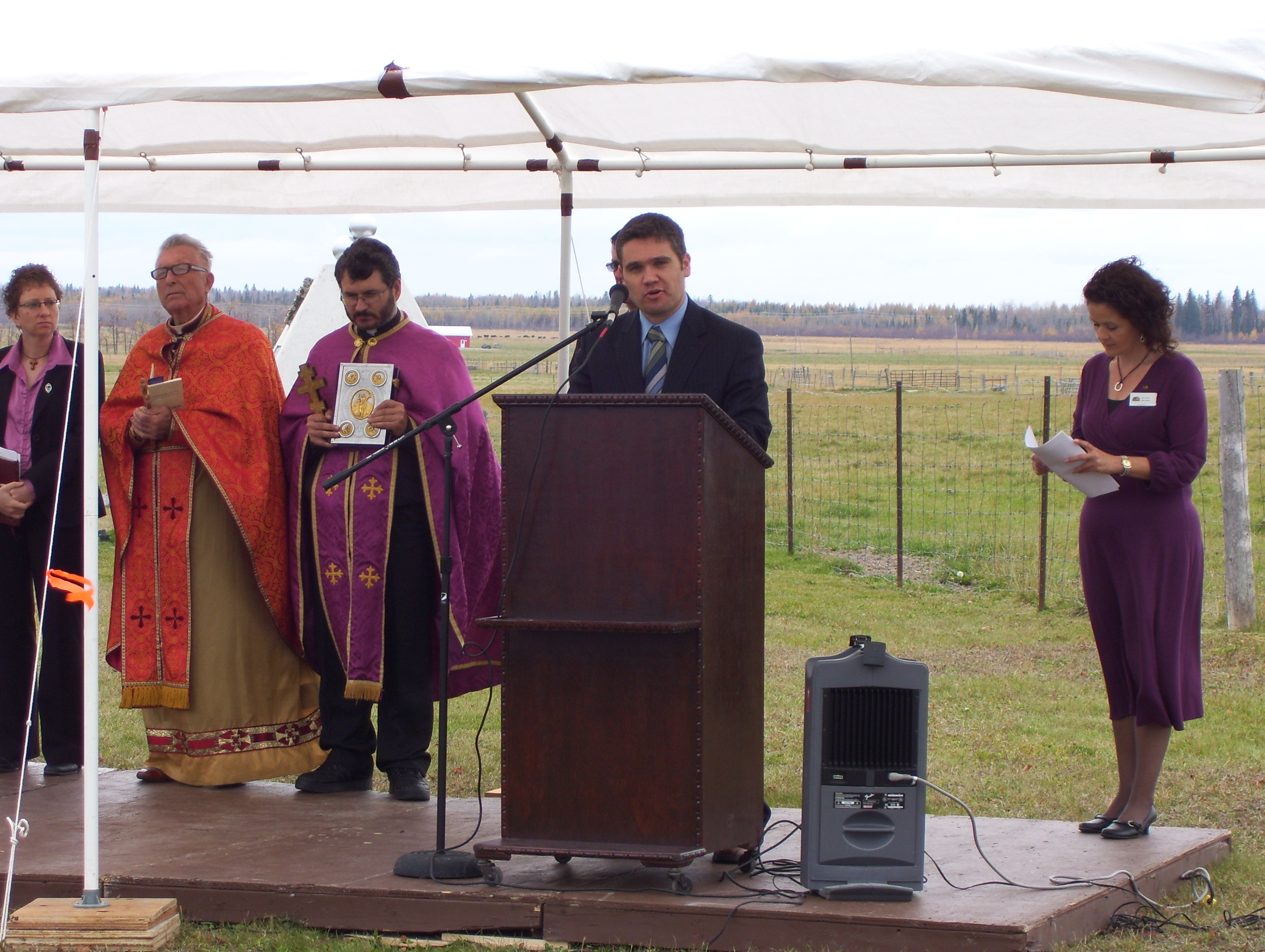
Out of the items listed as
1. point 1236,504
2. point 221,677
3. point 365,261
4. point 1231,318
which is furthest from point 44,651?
point 1231,318

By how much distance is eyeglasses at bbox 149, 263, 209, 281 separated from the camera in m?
5.23

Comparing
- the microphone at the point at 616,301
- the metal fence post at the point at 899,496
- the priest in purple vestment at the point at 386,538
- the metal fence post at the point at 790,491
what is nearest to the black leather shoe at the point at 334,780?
the priest in purple vestment at the point at 386,538

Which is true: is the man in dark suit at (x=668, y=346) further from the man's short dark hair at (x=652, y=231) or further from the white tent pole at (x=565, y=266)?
the white tent pole at (x=565, y=266)

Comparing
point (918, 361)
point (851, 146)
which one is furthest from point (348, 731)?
point (918, 361)

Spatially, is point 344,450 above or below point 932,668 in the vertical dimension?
above

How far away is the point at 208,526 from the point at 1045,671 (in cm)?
530

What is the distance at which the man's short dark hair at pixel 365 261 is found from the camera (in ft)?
A: 16.5

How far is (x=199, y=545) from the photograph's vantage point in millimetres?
5262

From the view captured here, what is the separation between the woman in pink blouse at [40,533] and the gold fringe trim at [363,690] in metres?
1.18

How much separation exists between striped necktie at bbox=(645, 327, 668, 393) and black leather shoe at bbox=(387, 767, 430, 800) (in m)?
1.79

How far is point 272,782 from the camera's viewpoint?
17.8 ft

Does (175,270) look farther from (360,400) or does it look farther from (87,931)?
(87,931)

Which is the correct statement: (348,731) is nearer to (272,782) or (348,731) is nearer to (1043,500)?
(272,782)

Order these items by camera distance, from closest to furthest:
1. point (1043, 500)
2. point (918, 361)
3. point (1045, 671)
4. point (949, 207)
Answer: point (949, 207) < point (1045, 671) < point (1043, 500) < point (918, 361)
